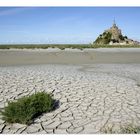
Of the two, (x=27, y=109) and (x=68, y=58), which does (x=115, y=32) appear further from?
(x=27, y=109)

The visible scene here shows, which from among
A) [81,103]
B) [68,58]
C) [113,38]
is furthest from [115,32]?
[81,103]

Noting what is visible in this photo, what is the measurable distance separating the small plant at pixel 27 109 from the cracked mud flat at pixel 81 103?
11 cm

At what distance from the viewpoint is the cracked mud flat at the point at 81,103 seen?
14.6 feet

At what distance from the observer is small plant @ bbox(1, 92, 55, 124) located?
4.57 m

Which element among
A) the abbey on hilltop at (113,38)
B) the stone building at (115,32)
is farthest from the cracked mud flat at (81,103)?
the stone building at (115,32)

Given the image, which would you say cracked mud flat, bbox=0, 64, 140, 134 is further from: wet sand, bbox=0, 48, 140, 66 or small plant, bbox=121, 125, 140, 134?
wet sand, bbox=0, 48, 140, 66

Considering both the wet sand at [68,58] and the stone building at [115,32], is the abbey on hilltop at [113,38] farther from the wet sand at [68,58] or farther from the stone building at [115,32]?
the wet sand at [68,58]

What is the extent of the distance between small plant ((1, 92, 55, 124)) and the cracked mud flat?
114 millimetres

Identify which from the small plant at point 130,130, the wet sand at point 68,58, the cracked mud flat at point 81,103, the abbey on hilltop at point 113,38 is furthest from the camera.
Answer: the abbey on hilltop at point 113,38

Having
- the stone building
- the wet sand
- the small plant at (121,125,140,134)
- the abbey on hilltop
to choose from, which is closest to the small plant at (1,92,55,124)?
the small plant at (121,125,140,134)

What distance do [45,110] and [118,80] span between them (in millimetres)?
4069

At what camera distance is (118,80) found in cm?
856

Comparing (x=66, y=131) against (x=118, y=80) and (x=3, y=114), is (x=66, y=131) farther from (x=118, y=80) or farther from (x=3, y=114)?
(x=118, y=80)
